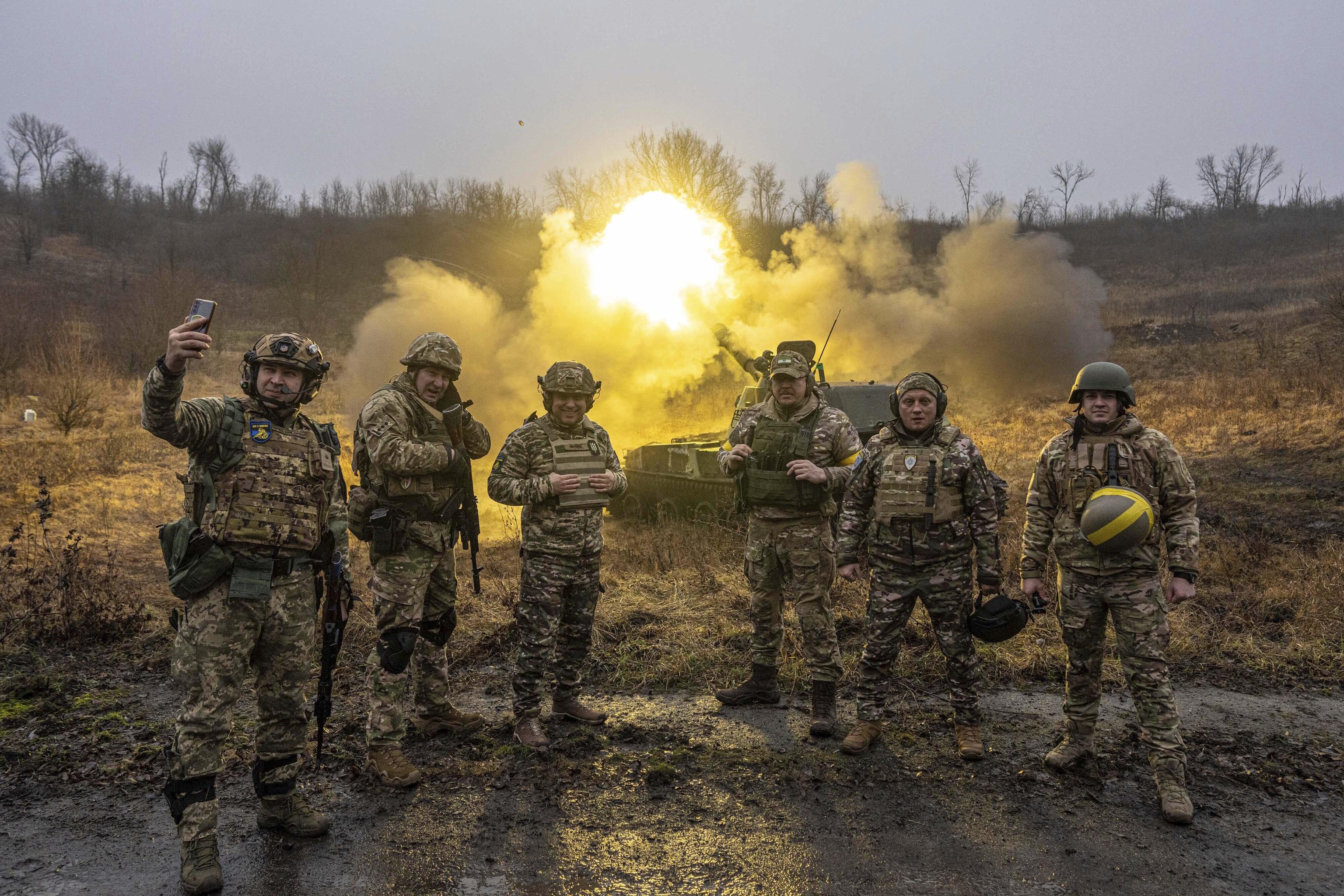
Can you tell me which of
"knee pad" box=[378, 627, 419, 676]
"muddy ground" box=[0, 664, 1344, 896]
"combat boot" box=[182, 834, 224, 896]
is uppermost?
"knee pad" box=[378, 627, 419, 676]

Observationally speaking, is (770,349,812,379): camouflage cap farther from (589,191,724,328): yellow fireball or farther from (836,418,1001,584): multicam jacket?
(589,191,724,328): yellow fireball

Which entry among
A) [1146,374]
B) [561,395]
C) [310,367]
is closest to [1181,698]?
[561,395]

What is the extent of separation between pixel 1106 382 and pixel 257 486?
13.9 feet

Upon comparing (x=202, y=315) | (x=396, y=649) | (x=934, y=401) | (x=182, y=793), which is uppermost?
(x=202, y=315)

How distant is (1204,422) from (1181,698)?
52.8 feet

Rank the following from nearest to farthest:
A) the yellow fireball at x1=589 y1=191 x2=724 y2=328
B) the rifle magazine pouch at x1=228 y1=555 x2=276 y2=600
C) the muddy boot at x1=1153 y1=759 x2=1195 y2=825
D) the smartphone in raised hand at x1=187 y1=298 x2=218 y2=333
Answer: the smartphone in raised hand at x1=187 y1=298 x2=218 y2=333, the rifle magazine pouch at x1=228 y1=555 x2=276 y2=600, the muddy boot at x1=1153 y1=759 x2=1195 y2=825, the yellow fireball at x1=589 y1=191 x2=724 y2=328

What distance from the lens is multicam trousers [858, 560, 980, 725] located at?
15.2 feet

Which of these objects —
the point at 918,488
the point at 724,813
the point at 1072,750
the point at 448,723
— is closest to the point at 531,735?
the point at 448,723

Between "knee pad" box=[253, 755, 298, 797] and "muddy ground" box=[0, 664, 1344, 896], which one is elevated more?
"knee pad" box=[253, 755, 298, 797]

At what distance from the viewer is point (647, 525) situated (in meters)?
12.7

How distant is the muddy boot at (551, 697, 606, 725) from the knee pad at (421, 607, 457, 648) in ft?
2.80

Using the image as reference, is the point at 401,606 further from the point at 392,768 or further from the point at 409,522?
the point at 392,768

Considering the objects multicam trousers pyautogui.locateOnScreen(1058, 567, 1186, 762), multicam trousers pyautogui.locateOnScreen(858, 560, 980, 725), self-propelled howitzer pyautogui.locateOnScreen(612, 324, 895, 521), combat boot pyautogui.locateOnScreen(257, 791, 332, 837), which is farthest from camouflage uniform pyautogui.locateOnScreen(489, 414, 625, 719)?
self-propelled howitzer pyautogui.locateOnScreen(612, 324, 895, 521)

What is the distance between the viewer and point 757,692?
547 centimetres
